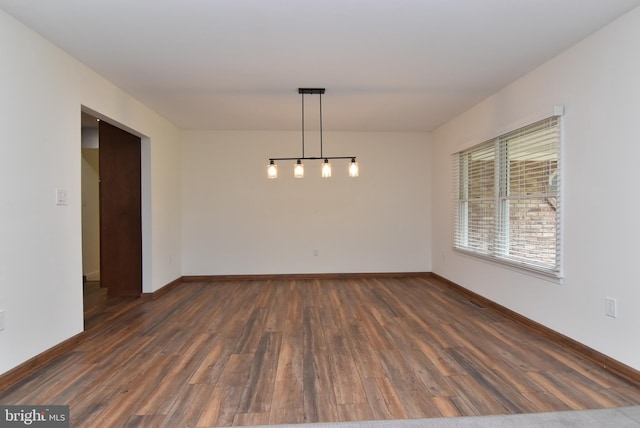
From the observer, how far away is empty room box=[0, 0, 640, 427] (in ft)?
6.95

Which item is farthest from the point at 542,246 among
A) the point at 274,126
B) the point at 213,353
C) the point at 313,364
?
the point at 274,126

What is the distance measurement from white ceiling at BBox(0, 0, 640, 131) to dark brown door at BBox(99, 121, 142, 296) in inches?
33.6

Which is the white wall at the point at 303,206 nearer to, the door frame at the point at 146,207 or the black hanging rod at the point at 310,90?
the door frame at the point at 146,207

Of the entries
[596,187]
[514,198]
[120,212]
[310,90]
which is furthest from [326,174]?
[120,212]

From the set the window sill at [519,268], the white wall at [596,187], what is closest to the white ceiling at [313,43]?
the white wall at [596,187]

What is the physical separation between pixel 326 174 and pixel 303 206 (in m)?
1.97

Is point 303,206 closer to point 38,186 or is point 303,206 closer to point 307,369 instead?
point 307,369

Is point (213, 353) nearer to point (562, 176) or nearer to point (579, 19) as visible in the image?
point (562, 176)

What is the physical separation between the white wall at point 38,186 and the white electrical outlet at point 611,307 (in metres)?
4.27

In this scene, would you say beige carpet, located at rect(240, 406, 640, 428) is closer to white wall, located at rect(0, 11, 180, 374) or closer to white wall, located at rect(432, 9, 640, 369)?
white wall, located at rect(432, 9, 640, 369)

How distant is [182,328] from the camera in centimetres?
329

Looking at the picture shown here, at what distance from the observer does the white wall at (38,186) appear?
2.23m

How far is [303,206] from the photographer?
5.62 m

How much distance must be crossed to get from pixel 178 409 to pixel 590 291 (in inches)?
122
